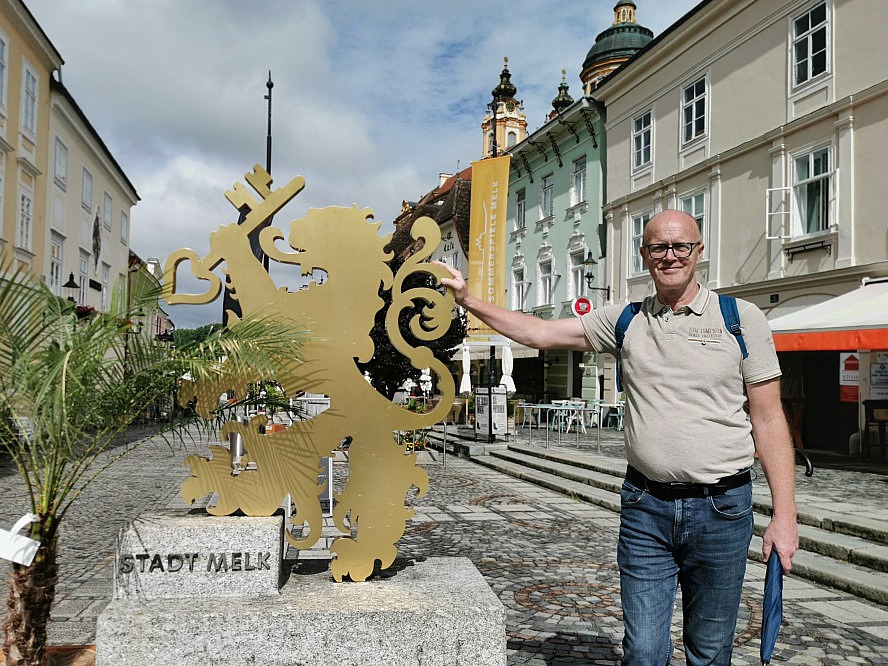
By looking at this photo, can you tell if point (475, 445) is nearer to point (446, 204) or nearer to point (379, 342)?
point (379, 342)

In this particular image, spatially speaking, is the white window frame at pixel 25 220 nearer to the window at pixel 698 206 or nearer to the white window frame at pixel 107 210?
the white window frame at pixel 107 210

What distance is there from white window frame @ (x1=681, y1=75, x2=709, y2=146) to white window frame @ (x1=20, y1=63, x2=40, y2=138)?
17898mm

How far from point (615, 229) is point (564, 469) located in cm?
1343

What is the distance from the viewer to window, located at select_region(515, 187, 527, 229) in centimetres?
3014

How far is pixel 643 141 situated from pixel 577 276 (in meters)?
5.31

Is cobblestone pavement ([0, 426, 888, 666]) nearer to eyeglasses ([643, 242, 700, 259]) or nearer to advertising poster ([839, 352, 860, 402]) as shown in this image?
eyeglasses ([643, 242, 700, 259])

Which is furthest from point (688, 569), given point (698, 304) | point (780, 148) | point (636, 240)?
point (636, 240)

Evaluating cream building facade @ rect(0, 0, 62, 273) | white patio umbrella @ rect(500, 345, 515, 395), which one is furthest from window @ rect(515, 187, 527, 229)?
cream building facade @ rect(0, 0, 62, 273)

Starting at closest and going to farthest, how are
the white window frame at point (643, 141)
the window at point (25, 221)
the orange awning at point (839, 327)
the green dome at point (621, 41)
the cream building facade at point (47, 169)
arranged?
1. the orange awning at point (839, 327)
2. the cream building facade at point (47, 169)
3. the window at point (25, 221)
4. the white window frame at point (643, 141)
5. the green dome at point (621, 41)

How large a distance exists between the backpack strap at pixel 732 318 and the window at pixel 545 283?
2520 cm

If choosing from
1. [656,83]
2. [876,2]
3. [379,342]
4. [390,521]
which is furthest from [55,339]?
[656,83]

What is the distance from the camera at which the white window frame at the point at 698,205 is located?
63.0ft

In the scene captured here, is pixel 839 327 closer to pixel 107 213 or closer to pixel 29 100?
pixel 29 100

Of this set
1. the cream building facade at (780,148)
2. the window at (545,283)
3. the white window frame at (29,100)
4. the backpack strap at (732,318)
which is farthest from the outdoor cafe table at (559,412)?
the white window frame at (29,100)
